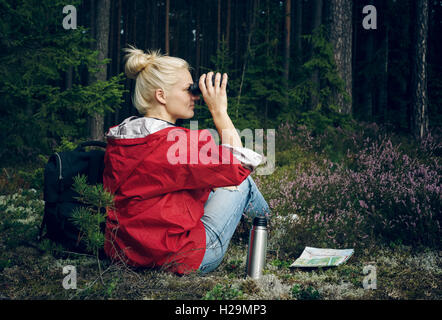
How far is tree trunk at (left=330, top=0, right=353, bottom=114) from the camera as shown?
9016 mm

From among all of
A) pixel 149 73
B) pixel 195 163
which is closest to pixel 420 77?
pixel 149 73

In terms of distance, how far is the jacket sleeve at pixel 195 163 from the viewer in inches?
97.7

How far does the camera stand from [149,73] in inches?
118

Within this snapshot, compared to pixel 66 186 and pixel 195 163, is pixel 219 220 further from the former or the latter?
pixel 66 186

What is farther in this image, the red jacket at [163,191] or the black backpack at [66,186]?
the black backpack at [66,186]

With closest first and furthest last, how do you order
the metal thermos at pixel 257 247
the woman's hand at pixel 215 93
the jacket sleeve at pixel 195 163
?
the jacket sleeve at pixel 195 163, the woman's hand at pixel 215 93, the metal thermos at pixel 257 247

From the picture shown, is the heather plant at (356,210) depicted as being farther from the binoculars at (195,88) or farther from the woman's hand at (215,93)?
the binoculars at (195,88)

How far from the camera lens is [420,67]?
861 cm

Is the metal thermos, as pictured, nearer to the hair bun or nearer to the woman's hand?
the woman's hand

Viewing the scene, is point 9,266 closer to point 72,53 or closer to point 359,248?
point 359,248

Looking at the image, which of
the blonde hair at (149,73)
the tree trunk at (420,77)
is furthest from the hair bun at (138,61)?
the tree trunk at (420,77)

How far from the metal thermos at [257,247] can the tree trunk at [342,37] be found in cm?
667

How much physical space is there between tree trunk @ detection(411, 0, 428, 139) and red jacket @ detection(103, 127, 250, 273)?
7.41 metres

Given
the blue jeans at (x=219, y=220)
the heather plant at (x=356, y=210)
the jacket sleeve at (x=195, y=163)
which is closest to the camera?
the jacket sleeve at (x=195, y=163)
